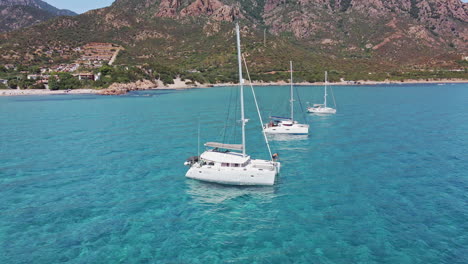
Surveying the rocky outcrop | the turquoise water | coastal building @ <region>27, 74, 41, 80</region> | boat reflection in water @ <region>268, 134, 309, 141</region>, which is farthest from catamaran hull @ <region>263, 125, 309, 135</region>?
coastal building @ <region>27, 74, 41, 80</region>

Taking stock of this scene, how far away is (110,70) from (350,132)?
14827 cm

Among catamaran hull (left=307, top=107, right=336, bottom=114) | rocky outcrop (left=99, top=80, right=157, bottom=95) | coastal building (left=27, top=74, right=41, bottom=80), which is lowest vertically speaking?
catamaran hull (left=307, top=107, right=336, bottom=114)

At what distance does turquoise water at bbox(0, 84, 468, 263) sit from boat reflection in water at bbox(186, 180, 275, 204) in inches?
4.4

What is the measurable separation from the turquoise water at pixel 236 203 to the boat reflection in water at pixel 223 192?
0.37 feet

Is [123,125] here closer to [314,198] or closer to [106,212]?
[106,212]

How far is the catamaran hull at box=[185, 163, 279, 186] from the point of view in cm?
2975

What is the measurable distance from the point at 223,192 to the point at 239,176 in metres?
2.14

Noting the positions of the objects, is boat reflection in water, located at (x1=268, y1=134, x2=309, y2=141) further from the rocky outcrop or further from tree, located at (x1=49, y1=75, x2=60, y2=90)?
tree, located at (x1=49, y1=75, x2=60, y2=90)

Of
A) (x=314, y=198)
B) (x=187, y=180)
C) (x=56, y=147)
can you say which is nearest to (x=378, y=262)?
(x=314, y=198)

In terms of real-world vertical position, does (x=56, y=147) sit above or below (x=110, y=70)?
below

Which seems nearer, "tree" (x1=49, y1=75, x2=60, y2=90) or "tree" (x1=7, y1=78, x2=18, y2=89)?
"tree" (x1=7, y1=78, x2=18, y2=89)

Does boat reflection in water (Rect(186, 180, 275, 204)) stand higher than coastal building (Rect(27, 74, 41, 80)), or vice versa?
coastal building (Rect(27, 74, 41, 80))

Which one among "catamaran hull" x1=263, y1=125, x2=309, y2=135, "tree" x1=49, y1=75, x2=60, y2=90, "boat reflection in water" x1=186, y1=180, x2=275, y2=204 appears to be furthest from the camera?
"tree" x1=49, y1=75, x2=60, y2=90

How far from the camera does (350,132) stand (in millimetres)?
55156
